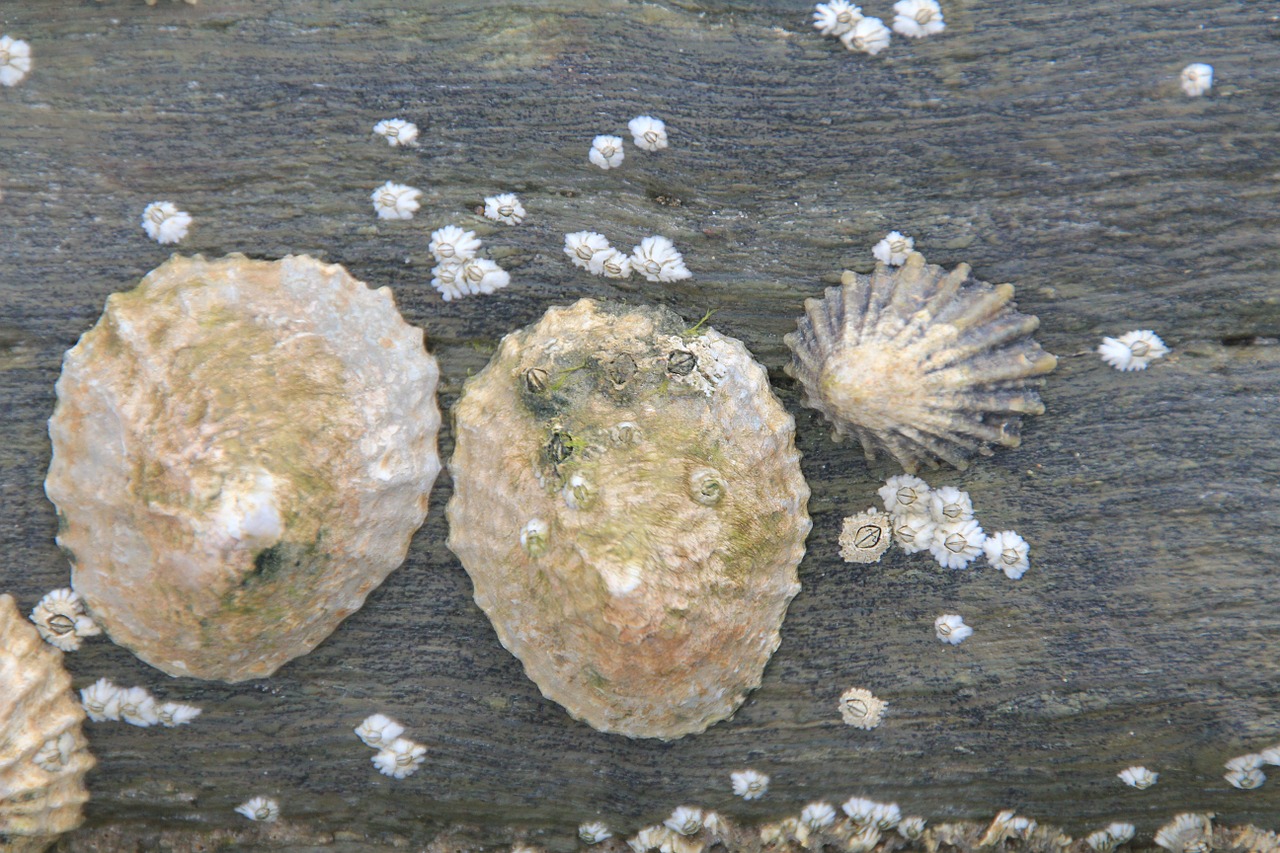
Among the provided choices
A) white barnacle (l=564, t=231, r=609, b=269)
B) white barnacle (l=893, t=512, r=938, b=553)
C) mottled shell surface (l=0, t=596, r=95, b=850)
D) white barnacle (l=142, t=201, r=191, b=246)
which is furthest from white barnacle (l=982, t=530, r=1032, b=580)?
mottled shell surface (l=0, t=596, r=95, b=850)

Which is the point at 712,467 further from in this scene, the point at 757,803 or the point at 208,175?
the point at 208,175

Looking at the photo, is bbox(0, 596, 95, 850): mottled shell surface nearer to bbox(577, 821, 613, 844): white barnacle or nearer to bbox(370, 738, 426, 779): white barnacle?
bbox(370, 738, 426, 779): white barnacle

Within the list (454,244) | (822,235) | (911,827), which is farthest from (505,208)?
(911,827)

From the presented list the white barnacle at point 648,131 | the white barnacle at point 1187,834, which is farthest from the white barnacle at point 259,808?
the white barnacle at point 1187,834

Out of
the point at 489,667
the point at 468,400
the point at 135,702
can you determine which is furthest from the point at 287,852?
the point at 468,400

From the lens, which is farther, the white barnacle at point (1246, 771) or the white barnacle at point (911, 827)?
the white barnacle at point (911, 827)

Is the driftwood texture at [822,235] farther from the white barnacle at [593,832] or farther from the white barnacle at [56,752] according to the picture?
the white barnacle at [593,832]
